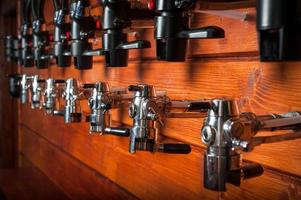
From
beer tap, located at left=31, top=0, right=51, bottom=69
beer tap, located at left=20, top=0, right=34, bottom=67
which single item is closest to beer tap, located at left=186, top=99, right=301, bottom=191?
beer tap, located at left=31, top=0, right=51, bottom=69

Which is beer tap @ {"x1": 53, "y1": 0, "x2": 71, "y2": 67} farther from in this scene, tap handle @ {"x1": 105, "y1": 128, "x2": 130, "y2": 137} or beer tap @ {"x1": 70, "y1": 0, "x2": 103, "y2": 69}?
tap handle @ {"x1": 105, "y1": 128, "x2": 130, "y2": 137}

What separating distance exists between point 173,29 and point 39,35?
0.88m

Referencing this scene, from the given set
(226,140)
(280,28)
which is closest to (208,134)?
(226,140)

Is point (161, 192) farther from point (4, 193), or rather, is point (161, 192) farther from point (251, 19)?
point (4, 193)

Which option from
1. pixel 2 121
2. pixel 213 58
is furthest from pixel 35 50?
pixel 2 121

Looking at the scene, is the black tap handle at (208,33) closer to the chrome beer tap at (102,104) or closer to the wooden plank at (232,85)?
the wooden plank at (232,85)

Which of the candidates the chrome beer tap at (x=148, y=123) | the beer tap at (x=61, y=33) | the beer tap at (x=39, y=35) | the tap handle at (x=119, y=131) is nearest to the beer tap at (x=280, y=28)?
the chrome beer tap at (x=148, y=123)

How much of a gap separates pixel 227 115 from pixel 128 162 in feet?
2.30

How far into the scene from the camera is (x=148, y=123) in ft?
2.39

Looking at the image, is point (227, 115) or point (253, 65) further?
point (253, 65)

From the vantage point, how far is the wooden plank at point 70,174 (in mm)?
1288

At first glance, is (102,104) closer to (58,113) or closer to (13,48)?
(58,113)

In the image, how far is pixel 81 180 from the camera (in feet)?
4.81

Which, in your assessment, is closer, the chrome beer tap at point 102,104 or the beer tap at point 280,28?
the beer tap at point 280,28
